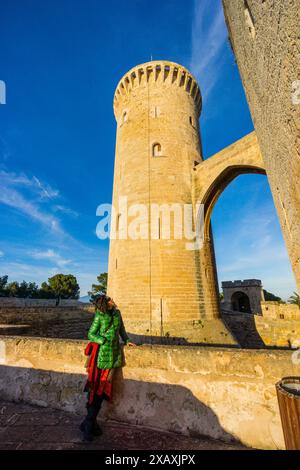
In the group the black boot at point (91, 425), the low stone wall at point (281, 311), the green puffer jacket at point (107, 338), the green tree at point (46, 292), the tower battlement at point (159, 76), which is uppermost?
the tower battlement at point (159, 76)

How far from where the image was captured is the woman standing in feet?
7.23

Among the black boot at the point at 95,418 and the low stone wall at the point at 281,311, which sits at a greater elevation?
the low stone wall at the point at 281,311

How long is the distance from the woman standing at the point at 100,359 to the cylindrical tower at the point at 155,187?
6.08 meters

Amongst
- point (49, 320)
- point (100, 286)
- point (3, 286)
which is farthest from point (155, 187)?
point (3, 286)

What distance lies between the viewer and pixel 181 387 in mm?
2373

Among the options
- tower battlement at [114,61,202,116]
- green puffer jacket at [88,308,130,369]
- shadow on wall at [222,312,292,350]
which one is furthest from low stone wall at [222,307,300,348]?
tower battlement at [114,61,202,116]

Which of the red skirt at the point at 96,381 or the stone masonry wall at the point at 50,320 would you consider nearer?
the red skirt at the point at 96,381

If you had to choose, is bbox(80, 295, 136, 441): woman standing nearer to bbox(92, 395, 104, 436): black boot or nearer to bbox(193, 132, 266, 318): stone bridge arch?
bbox(92, 395, 104, 436): black boot

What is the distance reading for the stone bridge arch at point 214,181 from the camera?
29.1 ft

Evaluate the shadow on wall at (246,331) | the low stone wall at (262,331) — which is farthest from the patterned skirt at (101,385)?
the shadow on wall at (246,331)

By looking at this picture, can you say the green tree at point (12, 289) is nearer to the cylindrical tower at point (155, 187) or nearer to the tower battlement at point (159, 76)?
the cylindrical tower at point (155, 187)

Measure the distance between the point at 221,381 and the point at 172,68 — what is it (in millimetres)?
13927
